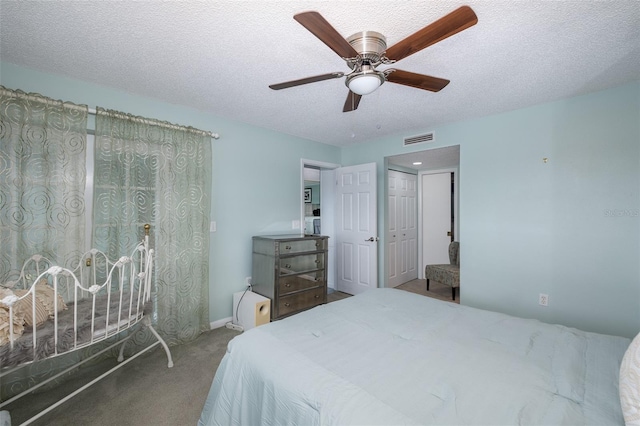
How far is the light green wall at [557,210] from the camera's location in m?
2.36

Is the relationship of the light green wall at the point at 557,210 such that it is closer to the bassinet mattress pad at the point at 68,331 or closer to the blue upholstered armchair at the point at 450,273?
the blue upholstered armchair at the point at 450,273

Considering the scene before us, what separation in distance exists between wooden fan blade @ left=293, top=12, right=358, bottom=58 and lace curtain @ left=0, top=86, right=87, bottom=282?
205 cm

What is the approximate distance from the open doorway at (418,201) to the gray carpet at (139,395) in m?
2.77

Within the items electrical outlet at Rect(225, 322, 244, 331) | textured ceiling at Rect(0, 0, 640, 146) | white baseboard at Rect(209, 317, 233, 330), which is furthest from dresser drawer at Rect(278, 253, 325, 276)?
textured ceiling at Rect(0, 0, 640, 146)

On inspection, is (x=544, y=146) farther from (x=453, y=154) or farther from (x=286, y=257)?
(x=286, y=257)

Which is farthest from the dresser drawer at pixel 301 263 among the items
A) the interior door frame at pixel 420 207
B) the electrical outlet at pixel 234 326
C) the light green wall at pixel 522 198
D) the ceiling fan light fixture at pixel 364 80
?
the interior door frame at pixel 420 207

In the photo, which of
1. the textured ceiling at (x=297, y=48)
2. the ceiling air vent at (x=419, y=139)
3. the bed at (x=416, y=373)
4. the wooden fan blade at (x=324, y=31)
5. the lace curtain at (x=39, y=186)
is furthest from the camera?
the ceiling air vent at (x=419, y=139)

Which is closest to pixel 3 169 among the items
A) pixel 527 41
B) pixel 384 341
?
pixel 384 341

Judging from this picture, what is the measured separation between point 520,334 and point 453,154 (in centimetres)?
288

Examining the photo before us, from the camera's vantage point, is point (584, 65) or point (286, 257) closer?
point (584, 65)

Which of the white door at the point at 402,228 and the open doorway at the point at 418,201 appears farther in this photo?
the white door at the point at 402,228

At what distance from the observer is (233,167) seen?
10.5 feet

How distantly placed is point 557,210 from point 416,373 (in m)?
2.55

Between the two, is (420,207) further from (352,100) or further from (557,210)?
(352,100)
